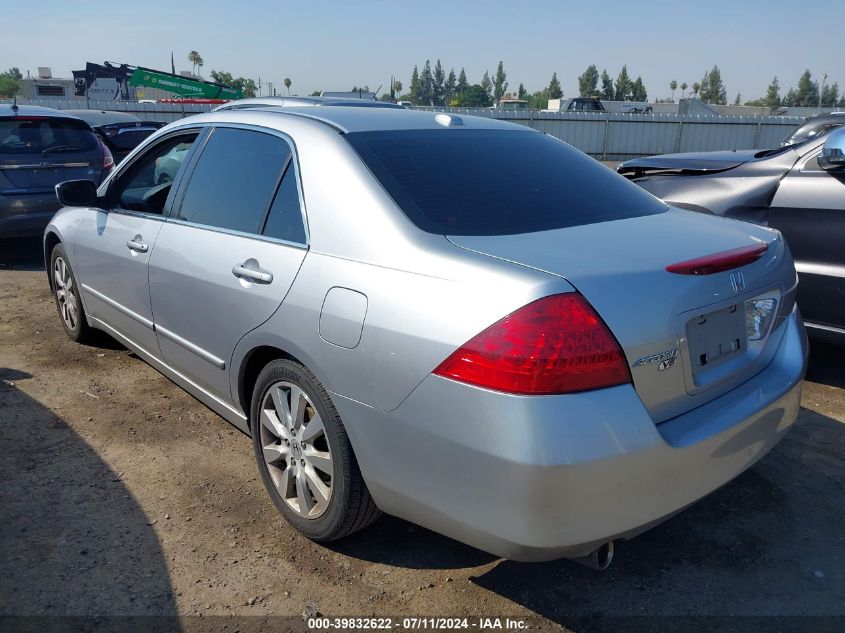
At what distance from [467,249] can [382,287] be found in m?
0.30

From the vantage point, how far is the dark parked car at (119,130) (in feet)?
40.2

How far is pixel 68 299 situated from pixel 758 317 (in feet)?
14.9

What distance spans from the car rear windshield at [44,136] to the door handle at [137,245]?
4.70m

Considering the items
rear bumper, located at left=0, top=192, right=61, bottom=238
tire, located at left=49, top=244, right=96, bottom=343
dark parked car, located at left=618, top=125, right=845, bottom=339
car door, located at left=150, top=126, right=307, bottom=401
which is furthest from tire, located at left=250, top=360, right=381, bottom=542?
rear bumper, located at left=0, top=192, right=61, bottom=238

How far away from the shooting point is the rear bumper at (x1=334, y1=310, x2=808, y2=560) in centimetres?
197

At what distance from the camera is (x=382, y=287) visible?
230 centimetres

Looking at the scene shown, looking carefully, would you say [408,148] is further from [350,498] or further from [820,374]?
[820,374]

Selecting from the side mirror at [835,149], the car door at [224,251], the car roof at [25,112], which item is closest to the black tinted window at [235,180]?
the car door at [224,251]

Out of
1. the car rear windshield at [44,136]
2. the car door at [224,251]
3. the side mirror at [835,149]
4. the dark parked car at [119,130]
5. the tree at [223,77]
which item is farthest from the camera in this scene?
the tree at [223,77]

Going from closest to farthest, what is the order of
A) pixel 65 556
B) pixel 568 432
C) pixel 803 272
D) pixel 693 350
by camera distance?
pixel 568 432 < pixel 693 350 < pixel 65 556 < pixel 803 272

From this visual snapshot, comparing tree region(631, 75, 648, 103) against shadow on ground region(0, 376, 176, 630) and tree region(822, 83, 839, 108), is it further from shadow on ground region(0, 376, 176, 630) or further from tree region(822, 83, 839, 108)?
shadow on ground region(0, 376, 176, 630)

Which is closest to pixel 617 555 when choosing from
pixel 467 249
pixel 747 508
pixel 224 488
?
pixel 747 508

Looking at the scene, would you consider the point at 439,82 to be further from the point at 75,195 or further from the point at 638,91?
the point at 75,195

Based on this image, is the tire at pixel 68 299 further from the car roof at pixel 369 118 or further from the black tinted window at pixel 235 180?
the car roof at pixel 369 118
